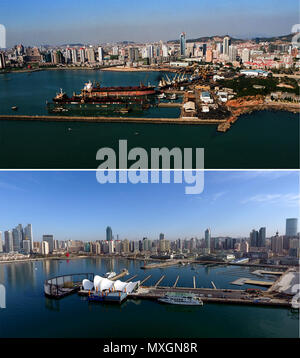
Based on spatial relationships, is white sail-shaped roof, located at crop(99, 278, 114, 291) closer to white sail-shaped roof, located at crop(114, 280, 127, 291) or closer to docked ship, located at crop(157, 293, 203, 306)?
white sail-shaped roof, located at crop(114, 280, 127, 291)

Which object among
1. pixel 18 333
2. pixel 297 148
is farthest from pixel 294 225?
pixel 18 333

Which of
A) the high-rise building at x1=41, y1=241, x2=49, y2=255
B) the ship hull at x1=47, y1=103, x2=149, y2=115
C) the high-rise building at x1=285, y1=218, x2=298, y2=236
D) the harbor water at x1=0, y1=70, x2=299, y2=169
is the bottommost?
the high-rise building at x1=41, y1=241, x2=49, y2=255

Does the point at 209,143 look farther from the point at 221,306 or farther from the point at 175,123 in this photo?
the point at 221,306

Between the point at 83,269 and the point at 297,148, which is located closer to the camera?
the point at 297,148

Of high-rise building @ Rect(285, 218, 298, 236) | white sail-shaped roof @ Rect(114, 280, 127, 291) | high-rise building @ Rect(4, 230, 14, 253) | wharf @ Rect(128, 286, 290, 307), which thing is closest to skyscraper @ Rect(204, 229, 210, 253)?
high-rise building @ Rect(285, 218, 298, 236)

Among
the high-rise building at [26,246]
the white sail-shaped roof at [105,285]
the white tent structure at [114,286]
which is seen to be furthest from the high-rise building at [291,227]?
the high-rise building at [26,246]

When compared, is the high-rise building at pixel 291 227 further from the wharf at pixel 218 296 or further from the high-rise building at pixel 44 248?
the high-rise building at pixel 44 248
